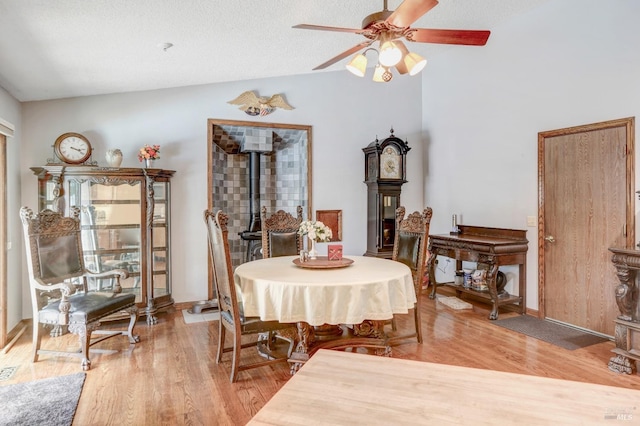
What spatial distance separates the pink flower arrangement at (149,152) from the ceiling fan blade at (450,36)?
3018 millimetres

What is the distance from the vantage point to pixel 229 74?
455 cm

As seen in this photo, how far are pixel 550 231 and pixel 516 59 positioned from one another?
6.60ft

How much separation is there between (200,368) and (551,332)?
3.29 metres

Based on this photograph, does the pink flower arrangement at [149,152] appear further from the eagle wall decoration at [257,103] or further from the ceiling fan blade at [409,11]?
the ceiling fan blade at [409,11]

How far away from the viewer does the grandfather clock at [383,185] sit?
213 inches

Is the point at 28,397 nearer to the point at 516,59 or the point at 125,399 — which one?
the point at 125,399

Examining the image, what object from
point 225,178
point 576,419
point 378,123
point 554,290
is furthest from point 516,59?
point 576,419

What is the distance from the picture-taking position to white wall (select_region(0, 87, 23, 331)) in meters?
3.54

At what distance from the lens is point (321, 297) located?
254 centimetres

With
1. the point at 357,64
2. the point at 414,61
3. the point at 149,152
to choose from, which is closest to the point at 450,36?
the point at 414,61

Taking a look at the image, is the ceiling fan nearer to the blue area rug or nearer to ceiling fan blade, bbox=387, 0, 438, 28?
ceiling fan blade, bbox=387, 0, 438, 28

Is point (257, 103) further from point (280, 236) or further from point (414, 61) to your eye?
point (414, 61)

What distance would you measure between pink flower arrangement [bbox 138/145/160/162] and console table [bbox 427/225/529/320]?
3.59 metres

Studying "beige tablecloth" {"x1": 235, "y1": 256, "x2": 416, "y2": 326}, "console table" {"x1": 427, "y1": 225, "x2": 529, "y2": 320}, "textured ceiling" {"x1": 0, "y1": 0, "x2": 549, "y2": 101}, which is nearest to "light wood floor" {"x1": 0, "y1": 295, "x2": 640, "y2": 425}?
"console table" {"x1": 427, "y1": 225, "x2": 529, "y2": 320}
